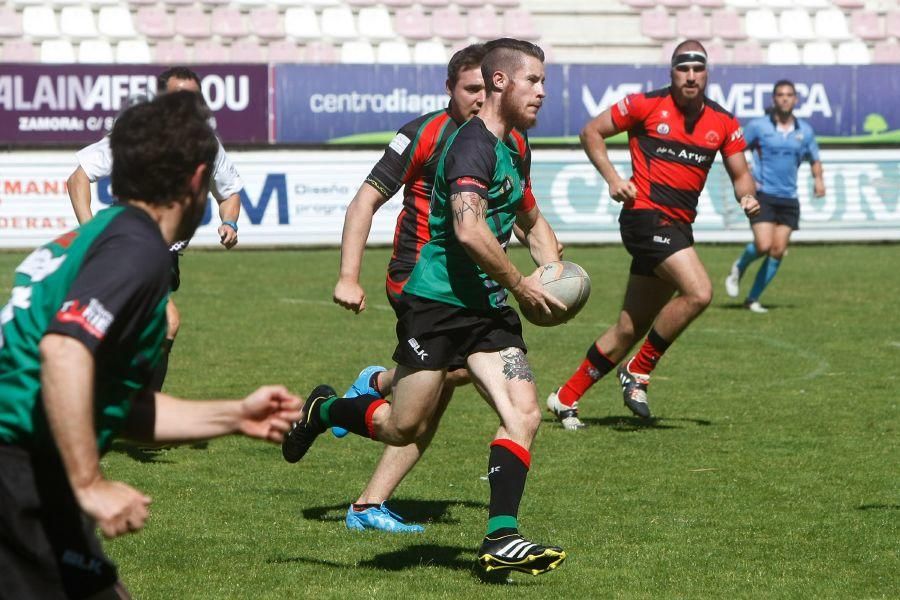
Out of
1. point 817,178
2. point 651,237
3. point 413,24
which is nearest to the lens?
point 651,237

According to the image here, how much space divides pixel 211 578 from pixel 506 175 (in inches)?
78.1

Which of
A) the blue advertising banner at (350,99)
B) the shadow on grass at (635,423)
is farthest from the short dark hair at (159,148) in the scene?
the blue advertising banner at (350,99)

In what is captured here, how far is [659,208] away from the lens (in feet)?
31.6

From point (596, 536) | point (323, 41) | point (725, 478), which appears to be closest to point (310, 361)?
point (725, 478)

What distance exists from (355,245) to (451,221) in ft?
2.43

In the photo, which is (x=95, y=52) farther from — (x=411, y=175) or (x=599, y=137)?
(x=411, y=175)

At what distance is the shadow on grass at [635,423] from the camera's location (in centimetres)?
948

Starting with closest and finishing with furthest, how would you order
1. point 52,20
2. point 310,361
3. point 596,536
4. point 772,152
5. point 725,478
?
point 596,536 → point 725,478 → point 310,361 → point 772,152 → point 52,20

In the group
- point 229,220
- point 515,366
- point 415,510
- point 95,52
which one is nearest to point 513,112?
point 515,366

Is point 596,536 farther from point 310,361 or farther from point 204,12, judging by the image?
point 204,12

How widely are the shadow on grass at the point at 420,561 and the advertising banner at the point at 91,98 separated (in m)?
17.4

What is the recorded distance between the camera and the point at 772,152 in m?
17.5

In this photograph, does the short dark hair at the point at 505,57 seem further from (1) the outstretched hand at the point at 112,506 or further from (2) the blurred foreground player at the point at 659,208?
(2) the blurred foreground player at the point at 659,208

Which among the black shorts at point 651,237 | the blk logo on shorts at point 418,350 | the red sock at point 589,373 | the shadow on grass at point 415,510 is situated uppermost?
the blk logo on shorts at point 418,350
